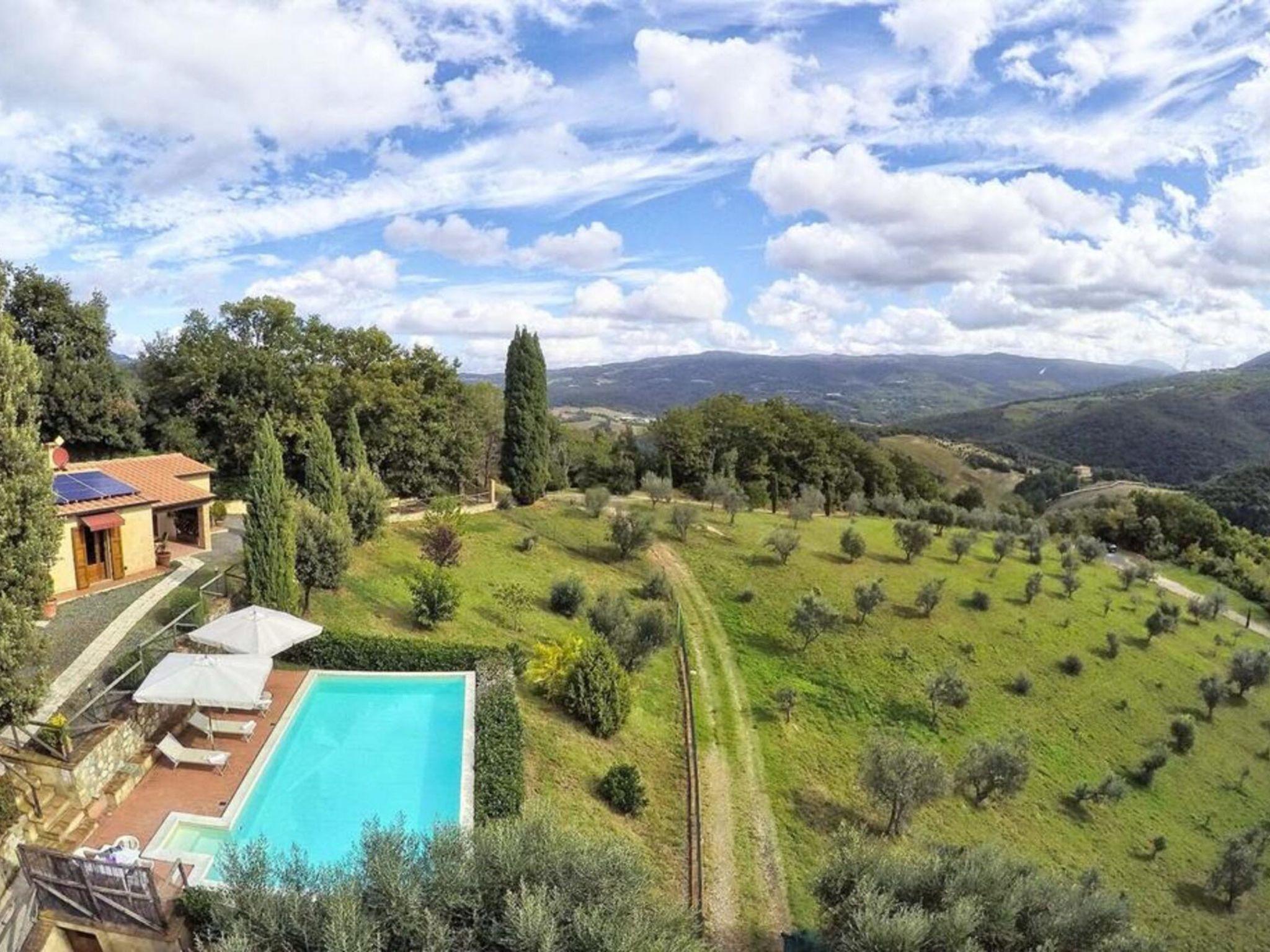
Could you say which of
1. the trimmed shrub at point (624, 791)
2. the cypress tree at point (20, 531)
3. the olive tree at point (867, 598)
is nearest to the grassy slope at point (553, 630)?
the trimmed shrub at point (624, 791)

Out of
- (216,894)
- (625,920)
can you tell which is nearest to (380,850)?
(216,894)

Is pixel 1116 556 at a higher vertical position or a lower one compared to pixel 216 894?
lower

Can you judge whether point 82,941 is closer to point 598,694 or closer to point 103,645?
point 103,645

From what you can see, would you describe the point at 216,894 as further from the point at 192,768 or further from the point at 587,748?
the point at 587,748

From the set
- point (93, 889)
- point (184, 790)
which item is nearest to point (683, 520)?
point (184, 790)

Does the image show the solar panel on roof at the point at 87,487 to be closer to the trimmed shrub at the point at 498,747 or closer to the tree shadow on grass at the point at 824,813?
the trimmed shrub at the point at 498,747

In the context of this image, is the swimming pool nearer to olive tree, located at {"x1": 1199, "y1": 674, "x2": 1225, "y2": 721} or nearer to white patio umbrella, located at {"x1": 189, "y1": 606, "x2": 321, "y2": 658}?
white patio umbrella, located at {"x1": 189, "y1": 606, "x2": 321, "y2": 658}
